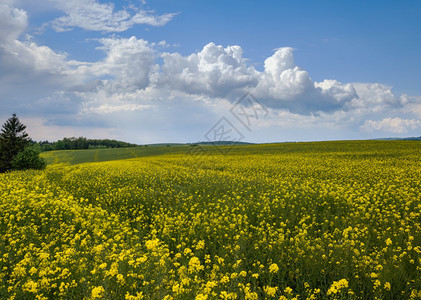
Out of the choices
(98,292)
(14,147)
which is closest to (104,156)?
(14,147)

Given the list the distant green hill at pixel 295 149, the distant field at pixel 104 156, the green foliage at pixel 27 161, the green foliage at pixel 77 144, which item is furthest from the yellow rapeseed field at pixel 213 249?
the green foliage at pixel 77 144

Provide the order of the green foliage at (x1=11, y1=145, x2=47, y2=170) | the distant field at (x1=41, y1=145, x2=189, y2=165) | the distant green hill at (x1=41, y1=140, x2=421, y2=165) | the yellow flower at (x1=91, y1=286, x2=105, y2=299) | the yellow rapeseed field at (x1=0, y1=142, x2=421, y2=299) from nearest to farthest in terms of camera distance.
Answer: the yellow flower at (x1=91, y1=286, x2=105, y2=299) < the yellow rapeseed field at (x1=0, y1=142, x2=421, y2=299) < the distant green hill at (x1=41, y1=140, x2=421, y2=165) < the green foliage at (x1=11, y1=145, x2=47, y2=170) < the distant field at (x1=41, y1=145, x2=189, y2=165)

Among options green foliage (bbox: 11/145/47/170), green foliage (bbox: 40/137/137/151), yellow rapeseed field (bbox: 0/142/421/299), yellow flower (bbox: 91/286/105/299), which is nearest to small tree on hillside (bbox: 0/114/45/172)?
green foliage (bbox: 11/145/47/170)

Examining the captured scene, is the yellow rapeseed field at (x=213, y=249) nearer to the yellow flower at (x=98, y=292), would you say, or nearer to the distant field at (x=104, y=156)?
the yellow flower at (x=98, y=292)

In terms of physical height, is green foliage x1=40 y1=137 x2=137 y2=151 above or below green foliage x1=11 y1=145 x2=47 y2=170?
above

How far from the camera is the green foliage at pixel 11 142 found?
43.7m

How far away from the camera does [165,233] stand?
6492mm

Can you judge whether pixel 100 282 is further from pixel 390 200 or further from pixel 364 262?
pixel 390 200

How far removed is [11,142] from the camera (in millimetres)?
45625

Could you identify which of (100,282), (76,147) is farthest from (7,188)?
(76,147)

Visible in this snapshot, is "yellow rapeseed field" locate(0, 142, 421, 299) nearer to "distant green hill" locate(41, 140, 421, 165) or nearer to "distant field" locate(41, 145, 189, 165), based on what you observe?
"distant green hill" locate(41, 140, 421, 165)

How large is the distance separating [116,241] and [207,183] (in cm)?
709

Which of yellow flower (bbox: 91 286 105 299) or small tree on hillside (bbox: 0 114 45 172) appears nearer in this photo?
yellow flower (bbox: 91 286 105 299)

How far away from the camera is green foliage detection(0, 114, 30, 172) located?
43688 mm
